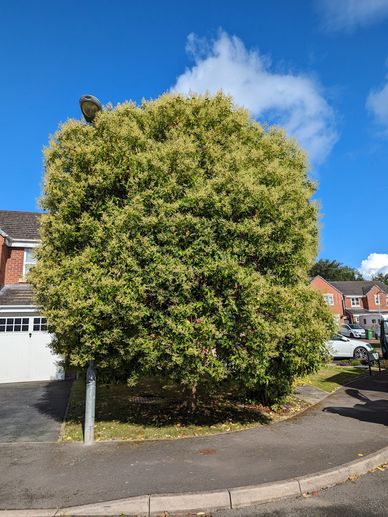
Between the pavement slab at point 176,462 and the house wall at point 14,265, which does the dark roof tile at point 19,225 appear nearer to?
the house wall at point 14,265

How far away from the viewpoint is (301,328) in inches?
286

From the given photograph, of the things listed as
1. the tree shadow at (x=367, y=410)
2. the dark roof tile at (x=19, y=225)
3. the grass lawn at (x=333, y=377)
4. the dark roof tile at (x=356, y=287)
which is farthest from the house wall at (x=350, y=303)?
the dark roof tile at (x=19, y=225)

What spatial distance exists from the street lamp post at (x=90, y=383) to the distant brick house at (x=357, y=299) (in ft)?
171

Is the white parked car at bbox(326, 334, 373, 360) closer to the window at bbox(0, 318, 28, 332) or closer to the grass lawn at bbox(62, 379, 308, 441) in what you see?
the grass lawn at bbox(62, 379, 308, 441)

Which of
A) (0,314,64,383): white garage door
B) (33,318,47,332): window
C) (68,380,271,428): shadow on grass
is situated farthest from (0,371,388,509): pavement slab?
(33,318,47,332): window

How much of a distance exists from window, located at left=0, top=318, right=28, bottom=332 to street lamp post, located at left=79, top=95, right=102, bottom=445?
9.54m

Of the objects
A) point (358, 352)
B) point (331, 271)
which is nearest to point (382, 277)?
Result: point (331, 271)

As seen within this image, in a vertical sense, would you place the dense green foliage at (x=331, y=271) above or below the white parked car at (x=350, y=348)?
Answer: above

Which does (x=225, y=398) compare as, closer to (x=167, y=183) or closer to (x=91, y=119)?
(x=167, y=183)

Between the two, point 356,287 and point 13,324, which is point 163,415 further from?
point 356,287

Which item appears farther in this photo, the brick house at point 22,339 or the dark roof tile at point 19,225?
the dark roof tile at point 19,225

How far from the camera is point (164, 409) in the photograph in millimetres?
9539

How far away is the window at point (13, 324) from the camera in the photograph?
1529 centimetres

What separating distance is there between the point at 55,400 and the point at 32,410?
1525 mm
